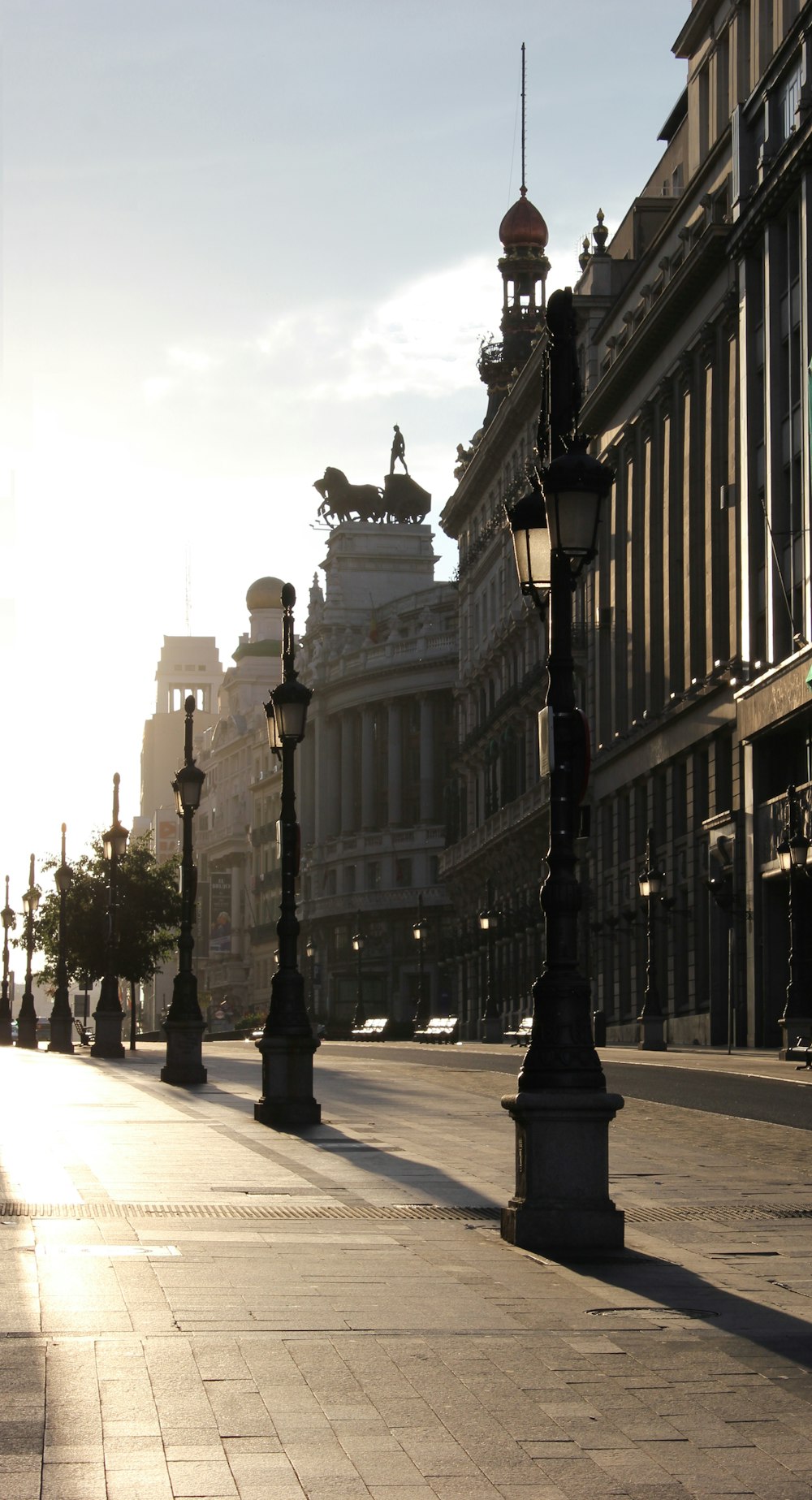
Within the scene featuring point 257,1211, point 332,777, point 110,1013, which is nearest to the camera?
point 257,1211

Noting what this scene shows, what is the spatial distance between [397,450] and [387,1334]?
14482 centimetres

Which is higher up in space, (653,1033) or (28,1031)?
(653,1033)

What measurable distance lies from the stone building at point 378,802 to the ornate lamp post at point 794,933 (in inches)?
2702

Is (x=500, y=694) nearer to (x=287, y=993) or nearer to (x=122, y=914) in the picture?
(x=122, y=914)

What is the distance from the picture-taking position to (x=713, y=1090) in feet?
99.3

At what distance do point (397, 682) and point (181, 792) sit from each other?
97655mm

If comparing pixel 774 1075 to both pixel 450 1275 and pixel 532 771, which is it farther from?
pixel 532 771

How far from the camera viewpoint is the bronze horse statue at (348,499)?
15062cm

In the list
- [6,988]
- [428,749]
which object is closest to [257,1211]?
[6,988]

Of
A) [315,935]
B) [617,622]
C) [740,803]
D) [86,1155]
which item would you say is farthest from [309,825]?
[86,1155]

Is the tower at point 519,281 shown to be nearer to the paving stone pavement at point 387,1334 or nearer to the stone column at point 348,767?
the stone column at point 348,767

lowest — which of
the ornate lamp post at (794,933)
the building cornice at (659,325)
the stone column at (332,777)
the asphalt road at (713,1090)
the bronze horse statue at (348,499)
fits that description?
the asphalt road at (713,1090)

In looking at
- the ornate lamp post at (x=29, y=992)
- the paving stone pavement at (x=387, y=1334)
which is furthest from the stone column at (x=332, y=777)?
the paving stone pavement at (x=387, y=1334)

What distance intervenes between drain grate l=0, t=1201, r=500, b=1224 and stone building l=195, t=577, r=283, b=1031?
134 m
